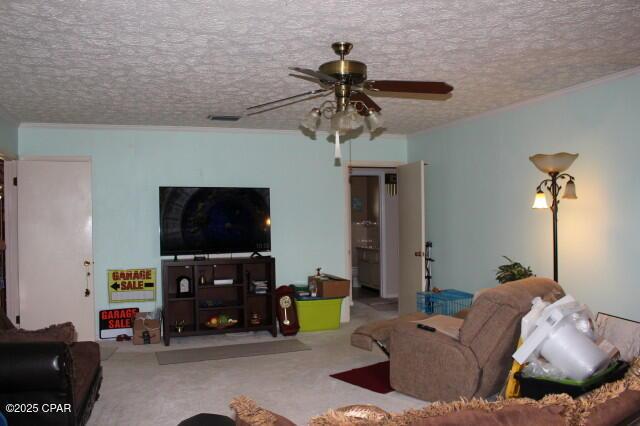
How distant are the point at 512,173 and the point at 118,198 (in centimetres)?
429

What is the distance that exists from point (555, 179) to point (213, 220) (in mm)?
3609

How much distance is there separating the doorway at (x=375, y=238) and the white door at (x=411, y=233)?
1.16 m

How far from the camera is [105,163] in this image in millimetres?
5953

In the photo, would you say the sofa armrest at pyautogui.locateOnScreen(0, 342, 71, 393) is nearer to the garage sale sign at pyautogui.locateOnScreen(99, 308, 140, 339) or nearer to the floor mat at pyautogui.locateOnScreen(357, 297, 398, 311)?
the garage sale sign at pyautogui.locateOnScreen(99, 308, 140, 339)

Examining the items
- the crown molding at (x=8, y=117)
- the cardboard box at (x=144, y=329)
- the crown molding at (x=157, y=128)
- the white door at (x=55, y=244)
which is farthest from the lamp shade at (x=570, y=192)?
the crown molding at (x=8, y=117)

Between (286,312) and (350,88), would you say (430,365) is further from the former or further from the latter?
(286,312)

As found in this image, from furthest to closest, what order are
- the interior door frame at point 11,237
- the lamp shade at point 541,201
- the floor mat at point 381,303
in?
the floor mat at point 381,303 → the interior door frame at point 11,237 → the lamp shade at point 541,201

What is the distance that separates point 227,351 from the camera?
17.8ft

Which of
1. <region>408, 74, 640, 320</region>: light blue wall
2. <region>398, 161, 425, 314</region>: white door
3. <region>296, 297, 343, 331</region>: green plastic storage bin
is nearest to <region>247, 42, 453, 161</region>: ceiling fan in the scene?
<region>408, 74, 640, 320</region>: light blue wall

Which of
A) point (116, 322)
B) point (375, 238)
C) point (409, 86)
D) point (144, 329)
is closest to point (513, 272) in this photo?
point (409, 86)

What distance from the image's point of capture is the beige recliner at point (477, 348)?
344cm

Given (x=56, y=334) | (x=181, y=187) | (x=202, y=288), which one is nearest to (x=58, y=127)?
(x=181, y=187)

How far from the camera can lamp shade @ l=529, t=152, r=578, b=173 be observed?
14.0ft

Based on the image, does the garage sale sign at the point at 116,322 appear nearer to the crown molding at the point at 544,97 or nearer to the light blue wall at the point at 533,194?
the light blue wall at the point at 533,194
